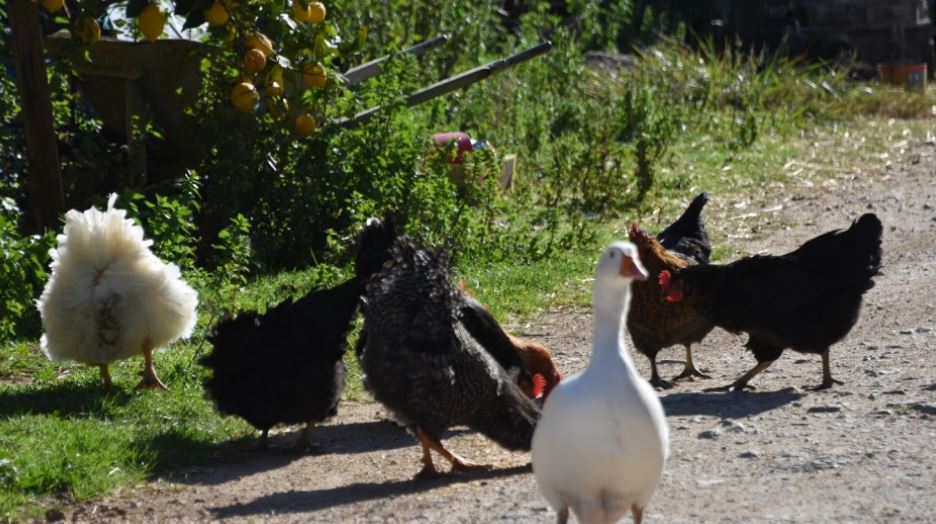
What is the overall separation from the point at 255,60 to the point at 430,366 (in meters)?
2.37

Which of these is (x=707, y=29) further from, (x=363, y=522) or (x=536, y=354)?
(x=363, y=522)

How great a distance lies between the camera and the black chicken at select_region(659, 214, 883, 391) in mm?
6871

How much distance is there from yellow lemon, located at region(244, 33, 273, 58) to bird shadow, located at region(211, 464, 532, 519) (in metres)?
2.72

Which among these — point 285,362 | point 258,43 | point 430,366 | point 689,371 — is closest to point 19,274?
point 258,43

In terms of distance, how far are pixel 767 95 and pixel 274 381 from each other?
479 inches

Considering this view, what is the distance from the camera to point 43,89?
24.8ft

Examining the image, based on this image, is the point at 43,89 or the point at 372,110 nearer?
the point at 43,89

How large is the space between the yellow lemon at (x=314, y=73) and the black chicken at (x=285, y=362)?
2048 millimetres

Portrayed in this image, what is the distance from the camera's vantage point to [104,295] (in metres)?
6.60

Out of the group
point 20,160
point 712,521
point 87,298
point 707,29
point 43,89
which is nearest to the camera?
point 712,521

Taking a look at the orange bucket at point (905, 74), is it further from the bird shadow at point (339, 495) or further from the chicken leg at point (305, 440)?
the bird shadow at point (339, 495)

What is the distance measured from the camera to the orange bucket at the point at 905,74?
18172 millimetres

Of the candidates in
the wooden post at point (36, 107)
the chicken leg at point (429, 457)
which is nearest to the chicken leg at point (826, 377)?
the chicken leg at point (429, 457)

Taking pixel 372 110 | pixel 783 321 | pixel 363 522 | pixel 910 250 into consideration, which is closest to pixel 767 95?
pixel 910 250
